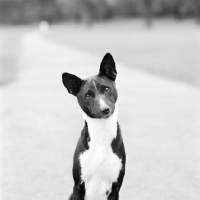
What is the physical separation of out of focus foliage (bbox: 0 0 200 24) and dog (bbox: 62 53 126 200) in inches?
1809

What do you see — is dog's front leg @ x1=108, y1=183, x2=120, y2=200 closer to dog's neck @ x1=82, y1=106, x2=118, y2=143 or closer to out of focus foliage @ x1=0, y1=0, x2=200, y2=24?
dog's neck @ x1=82, y1=106, x2=118, y2=143

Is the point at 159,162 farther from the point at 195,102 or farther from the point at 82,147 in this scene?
the point at 195,102

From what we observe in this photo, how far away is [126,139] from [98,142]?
3520 mm

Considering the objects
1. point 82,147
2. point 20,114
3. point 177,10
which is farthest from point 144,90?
point 177,10

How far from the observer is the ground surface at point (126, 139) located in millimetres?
4609

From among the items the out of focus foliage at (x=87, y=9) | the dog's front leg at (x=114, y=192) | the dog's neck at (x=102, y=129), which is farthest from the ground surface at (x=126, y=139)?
the out of focus foliage at (x=87, y=9)

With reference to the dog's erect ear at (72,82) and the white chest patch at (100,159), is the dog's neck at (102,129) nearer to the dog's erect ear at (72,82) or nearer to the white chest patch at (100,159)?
the white chest patch at (100,159)

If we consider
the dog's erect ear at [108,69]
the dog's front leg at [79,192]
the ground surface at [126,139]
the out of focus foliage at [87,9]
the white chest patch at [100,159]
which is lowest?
the out of focus foliage at [87,9]

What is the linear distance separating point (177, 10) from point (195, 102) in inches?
1945

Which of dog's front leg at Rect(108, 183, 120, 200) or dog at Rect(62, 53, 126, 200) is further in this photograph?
dog's front leg at Rect(108, 183, 120, 200)

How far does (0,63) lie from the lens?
2020 cm

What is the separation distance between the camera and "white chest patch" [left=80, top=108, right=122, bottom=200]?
303 cm

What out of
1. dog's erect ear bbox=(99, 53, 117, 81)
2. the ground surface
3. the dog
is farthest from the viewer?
the ground surface

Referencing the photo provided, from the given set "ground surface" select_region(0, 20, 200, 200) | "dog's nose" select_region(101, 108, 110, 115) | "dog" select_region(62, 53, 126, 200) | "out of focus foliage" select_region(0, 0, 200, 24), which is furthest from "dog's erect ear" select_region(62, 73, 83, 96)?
"out of focus foliage" select_region(0, 0, 200, 24)
